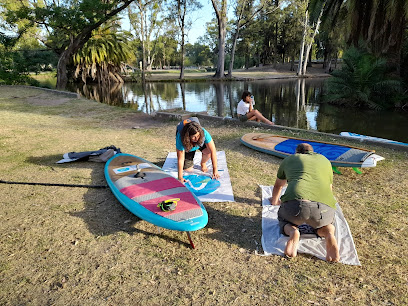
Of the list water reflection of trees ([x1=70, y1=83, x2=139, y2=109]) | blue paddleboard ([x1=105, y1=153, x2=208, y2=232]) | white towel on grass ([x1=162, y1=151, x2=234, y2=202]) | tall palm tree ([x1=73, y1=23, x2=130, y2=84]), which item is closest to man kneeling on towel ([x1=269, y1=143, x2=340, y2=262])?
blue paddleboard ([x1=105, y1=153, x2=208, y2=232])

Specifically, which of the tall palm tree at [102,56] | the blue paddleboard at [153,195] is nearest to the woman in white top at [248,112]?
the blue paddleboard at [153,195]

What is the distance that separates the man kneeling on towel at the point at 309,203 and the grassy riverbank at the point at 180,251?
0.24 m

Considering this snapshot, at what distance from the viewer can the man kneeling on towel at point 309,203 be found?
2934 mm

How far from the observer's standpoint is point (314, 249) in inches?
123

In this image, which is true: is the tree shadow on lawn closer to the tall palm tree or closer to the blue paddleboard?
the blue paddleboard

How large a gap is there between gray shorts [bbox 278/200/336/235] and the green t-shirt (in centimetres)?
6

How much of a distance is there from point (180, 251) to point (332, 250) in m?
1.63

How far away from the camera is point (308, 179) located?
10.2 feet

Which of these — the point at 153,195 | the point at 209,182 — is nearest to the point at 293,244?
the point at 153,195

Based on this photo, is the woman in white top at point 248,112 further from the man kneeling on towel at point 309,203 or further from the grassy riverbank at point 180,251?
the man kneeling on towel at point 309,203

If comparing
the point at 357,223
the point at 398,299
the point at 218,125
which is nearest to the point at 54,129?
the point at 218,125

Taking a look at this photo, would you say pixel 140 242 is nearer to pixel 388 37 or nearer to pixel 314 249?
pixel 314 249

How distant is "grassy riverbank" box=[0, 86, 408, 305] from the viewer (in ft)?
8.46

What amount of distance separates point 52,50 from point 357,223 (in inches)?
1026
